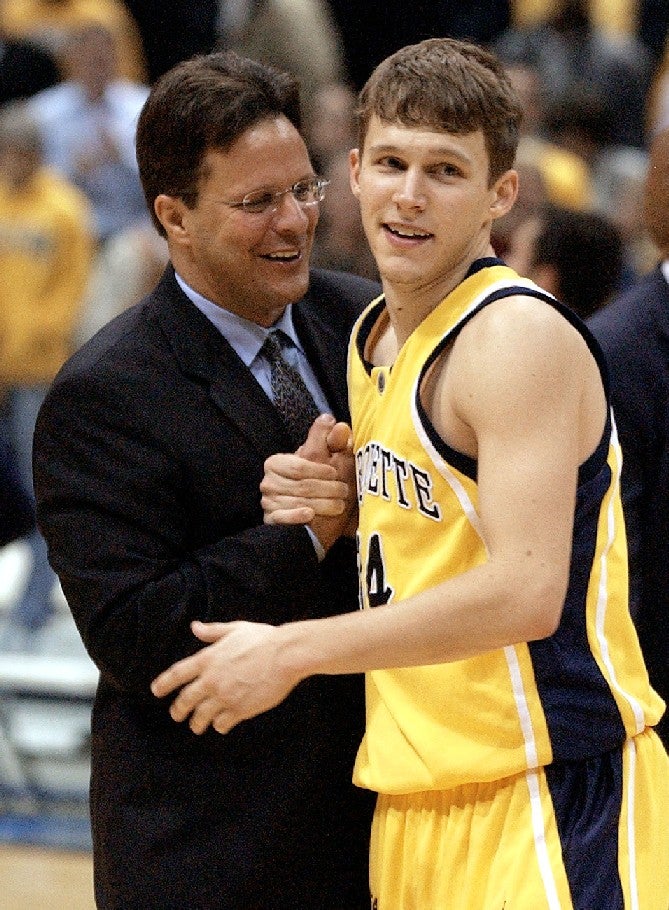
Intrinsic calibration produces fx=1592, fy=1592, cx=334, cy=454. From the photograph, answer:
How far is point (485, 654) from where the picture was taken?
253 cm

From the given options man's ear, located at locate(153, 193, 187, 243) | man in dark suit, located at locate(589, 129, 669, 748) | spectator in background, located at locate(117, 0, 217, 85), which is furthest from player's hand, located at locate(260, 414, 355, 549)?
spectator in background, located at locate(117, 0, 217, 85)

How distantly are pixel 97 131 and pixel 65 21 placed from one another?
5.25 ft

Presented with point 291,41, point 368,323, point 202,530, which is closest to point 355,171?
point 368,323

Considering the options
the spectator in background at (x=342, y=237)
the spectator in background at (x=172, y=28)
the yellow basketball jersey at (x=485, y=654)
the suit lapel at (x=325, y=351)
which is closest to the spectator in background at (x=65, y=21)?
the spectator in background at (x=172, y=28)

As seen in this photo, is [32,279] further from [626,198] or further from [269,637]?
[269,637]

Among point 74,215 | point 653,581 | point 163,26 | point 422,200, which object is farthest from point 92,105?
point 422,200

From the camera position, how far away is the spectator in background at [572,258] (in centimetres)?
433

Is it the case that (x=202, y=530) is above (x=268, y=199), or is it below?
below

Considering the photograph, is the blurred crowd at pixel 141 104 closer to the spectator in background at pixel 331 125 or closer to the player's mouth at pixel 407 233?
the spectator in background at pixel 331 125

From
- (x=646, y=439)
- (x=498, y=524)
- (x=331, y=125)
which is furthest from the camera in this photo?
(x=331, y=125)

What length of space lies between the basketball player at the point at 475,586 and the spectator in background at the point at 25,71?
6762 millimetres

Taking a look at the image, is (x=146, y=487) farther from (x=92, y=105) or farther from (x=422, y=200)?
(x=92, y=105)

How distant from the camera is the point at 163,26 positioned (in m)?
9.80

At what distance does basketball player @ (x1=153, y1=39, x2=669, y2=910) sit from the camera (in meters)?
2.31
